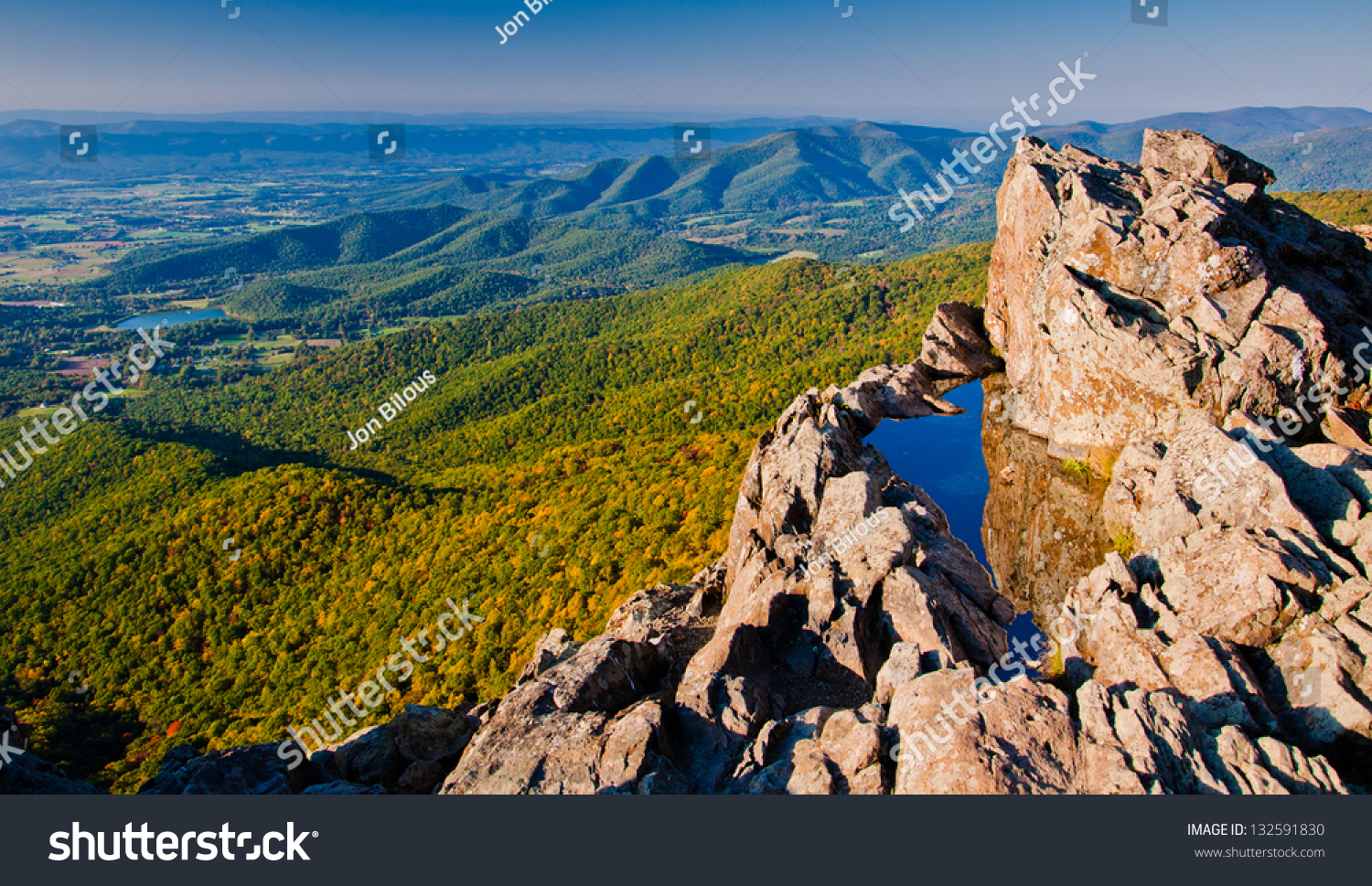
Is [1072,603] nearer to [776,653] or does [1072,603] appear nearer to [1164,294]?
[776,653]

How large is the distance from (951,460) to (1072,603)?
10.9 metres

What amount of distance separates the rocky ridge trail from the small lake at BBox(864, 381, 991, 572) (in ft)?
3.72

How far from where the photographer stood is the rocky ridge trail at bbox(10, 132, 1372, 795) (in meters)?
10.6

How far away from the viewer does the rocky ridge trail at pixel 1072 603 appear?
10.6 meters

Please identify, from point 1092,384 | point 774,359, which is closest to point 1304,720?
point 1092,384

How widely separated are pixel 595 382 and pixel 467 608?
177 feet

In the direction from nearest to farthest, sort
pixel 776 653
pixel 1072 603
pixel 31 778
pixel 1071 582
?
pixel 31 778
pixel 1072 603
pixel 776 653
pixel 1071 582

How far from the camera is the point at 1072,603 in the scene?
1468cm

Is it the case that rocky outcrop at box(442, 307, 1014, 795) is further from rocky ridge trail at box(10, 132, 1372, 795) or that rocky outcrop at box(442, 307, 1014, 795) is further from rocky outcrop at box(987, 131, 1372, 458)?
rocky outcrop at box(987, 131, 1372, 458)

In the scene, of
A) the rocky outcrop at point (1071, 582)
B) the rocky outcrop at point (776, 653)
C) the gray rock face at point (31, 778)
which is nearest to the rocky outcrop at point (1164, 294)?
the rocky outcrop at point (1071, 582)

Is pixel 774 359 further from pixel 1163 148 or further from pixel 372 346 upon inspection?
pixel 372 346

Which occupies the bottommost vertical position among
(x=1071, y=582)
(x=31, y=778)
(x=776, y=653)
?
(x=1071, y=582)

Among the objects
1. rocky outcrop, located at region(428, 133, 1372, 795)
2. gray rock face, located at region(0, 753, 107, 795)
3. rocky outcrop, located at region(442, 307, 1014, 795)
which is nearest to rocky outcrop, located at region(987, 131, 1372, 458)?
rocky outcrop, located at region(428, 133, 1372, 795)

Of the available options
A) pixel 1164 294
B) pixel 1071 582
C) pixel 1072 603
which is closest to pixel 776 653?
pixel 1072 603
